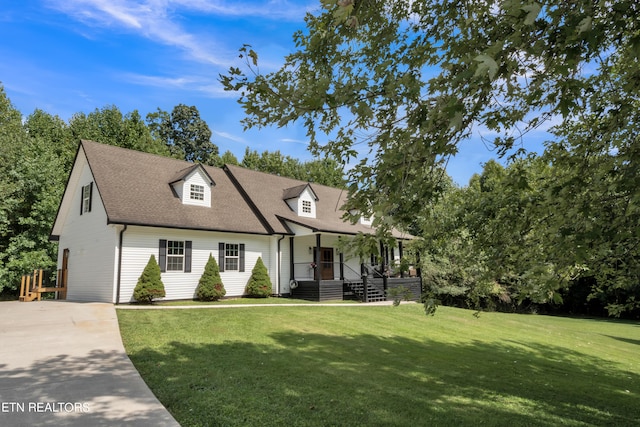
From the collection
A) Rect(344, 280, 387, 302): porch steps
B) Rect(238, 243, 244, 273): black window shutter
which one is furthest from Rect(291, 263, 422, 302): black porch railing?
Rect(238, 243, 244, 273): black window shutter

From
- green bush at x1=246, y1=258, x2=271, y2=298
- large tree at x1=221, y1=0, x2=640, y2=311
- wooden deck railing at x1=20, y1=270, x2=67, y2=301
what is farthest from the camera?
green bush at x1=246, y1=258, x2=271, y2=298

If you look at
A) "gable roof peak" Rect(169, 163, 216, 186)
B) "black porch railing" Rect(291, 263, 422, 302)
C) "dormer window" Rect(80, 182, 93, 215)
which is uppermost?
"gable roof peak" Rect(169, 163, 216, 186)

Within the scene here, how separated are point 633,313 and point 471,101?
100 ft

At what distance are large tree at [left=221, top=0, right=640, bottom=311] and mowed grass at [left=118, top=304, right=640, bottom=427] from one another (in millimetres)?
2482

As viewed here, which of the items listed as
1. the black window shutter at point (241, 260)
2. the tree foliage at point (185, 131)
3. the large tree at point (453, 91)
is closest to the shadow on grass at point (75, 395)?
the large tree at point (453, 91)

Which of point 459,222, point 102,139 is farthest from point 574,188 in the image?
point 102,139

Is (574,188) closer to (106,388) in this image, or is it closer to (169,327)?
(106,388)

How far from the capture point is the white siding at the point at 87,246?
1459 centimetres

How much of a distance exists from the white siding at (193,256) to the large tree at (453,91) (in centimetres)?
1255

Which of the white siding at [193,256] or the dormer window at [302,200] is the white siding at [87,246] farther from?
the dormer window at [302,200]

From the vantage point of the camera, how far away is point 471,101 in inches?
123

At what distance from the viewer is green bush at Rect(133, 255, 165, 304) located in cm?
1398

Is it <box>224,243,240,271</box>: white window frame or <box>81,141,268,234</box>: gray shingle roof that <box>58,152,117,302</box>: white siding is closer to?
<box>81,141,268,234</box>: gray shingle roof

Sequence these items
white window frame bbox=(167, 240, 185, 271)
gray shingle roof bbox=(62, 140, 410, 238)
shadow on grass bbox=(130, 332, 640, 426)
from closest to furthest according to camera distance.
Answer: shadow on grass bbox=(130, 332, 640, 426), gray shingle roof bbox=(62, 140, 410, 238), white window frame bbox=(167, 240, 185, 271)
